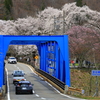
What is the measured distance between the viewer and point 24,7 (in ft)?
462

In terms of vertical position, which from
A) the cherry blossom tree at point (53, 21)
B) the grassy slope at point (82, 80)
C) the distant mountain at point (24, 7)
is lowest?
the grassy slope at point (82, 80)

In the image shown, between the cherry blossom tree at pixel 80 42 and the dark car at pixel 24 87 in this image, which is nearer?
the dark car at pixel 24 87

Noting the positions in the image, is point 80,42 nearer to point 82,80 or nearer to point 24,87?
point 82,80

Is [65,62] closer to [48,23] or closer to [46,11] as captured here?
[48,23]

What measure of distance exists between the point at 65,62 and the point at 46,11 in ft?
178

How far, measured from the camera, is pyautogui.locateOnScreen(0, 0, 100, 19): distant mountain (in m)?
116

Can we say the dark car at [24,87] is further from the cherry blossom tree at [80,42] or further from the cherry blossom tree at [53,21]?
the cherry blossom tree at [53,21]

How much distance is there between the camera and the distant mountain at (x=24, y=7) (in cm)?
11604

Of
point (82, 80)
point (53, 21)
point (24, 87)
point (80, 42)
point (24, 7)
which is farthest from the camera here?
point (24, 7)

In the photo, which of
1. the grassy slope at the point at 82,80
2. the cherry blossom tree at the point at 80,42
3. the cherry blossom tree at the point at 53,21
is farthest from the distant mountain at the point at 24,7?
the grassy slope at the point at 82,80

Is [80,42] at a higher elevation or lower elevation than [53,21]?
lower

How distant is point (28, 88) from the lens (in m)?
26.0

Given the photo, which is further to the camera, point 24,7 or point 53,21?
point 24,7

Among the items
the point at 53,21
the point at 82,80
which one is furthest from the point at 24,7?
the point at 82,80
